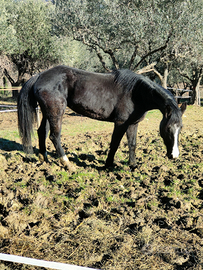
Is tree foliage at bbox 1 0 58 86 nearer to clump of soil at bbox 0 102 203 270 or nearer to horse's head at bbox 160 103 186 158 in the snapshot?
clump of soil at bbox 0 102 203 270

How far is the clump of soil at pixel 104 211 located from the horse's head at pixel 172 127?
2.22 ft

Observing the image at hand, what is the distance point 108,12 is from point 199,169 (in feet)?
37.6

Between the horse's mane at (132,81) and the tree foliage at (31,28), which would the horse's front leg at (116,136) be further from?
the tree foliage at (31,28)

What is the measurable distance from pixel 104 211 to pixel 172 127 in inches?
67.4

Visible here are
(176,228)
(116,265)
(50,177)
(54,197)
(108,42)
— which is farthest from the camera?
(108,42)

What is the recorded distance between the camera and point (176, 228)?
295 cm

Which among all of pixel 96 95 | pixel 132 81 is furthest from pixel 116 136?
pixel 132 81

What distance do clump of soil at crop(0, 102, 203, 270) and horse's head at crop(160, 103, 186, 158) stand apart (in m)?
0.68

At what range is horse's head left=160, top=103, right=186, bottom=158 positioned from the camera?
394 cm

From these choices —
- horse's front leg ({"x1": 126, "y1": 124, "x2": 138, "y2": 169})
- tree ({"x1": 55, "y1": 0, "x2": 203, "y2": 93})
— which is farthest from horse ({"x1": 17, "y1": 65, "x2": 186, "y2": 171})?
tree ({"x1": 55, "y1": 0, "x2": 203, "y2": 93})

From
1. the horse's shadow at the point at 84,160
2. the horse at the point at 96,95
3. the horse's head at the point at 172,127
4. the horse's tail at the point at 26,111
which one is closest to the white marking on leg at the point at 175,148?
the horse's head at the point at 172,127

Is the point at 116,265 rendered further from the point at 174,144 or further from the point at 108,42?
the point at 108,42

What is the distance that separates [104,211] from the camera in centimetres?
329

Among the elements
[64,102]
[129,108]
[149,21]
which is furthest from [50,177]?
[149,21]
